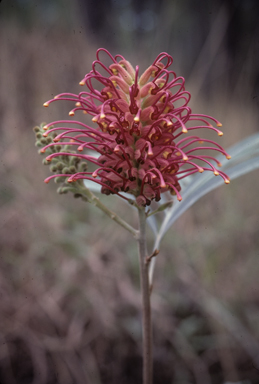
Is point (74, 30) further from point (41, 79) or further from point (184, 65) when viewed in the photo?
point (184, 65)

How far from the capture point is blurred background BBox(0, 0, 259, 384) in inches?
55.1

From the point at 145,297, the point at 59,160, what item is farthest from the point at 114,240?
the point at 59,160

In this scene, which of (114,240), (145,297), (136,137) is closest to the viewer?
(136,137)

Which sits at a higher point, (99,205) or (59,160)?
(59,160)

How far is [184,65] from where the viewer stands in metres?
2.45

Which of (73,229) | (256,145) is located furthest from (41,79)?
(256,145)

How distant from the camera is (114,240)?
1.83m

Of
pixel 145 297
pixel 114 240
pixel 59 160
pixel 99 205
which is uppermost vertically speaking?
pixel 59 160

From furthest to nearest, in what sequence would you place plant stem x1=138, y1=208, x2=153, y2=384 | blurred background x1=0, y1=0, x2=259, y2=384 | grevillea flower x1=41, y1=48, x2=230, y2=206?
blurred background x1=0, y1=0, x2=259, y2=384, plant stem x1=138, y1=208, x2=153, y2=384, grevillea flower x1=41, y1=48, x2=230, y2=206

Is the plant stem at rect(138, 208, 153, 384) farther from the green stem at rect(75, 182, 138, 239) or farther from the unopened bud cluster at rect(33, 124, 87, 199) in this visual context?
the unopened bud cluster at rect(33, 124, 87, 199)

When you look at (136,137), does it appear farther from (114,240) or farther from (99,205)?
(114,240)

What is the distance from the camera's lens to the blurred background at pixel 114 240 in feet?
4.59

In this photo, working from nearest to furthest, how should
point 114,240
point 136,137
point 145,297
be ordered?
1. point 136,137
2. point 145,297
3. point 114,240

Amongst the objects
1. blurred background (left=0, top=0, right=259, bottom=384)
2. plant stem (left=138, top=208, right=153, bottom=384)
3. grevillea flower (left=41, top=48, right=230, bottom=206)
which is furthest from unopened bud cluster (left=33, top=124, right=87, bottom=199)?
blurred background (left=0, top=0, right=259, bottom=384)
